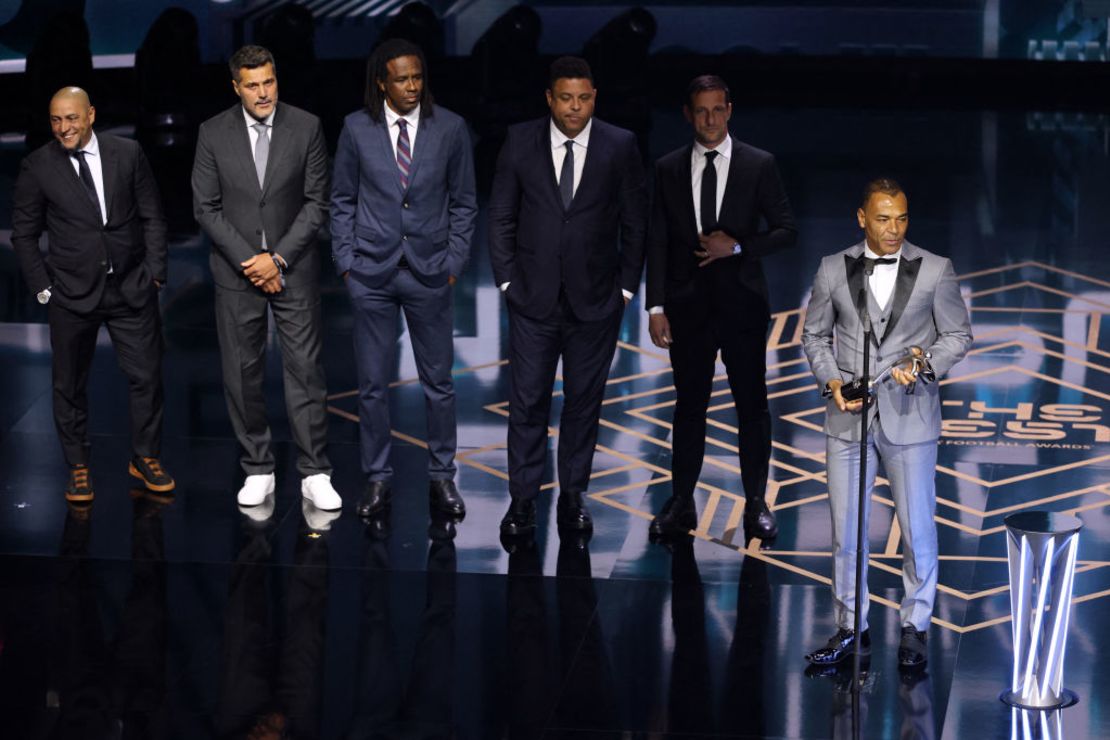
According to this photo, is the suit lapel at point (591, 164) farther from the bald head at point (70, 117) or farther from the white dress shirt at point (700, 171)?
the bald head at point (70, 117)

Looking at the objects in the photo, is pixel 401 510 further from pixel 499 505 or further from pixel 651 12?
pixel 651 12

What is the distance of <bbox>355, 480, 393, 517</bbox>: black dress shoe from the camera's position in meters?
6.88

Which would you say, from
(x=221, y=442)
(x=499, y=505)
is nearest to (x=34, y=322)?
(x=221, y=442)

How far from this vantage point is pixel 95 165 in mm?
6676

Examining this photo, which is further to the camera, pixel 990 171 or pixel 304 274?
pixel 990 171

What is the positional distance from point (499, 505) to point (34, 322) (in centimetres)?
393

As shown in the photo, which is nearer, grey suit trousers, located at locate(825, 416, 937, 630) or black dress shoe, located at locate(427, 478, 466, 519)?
grey suit trousers, located at locate(825, 416, 937, 630)

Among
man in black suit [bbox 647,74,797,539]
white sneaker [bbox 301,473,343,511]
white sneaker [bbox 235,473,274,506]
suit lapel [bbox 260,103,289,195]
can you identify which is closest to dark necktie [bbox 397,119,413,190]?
suit lapel [bbox 260,103,289,195]

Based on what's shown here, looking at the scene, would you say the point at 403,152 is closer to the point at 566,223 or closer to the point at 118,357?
the point at 566,223

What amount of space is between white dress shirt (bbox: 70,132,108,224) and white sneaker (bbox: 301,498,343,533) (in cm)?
139

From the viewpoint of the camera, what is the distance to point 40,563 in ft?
21.1

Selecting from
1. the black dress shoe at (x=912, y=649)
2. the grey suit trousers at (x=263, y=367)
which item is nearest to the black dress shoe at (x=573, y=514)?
the grey suit trousers at (x=263, y=367)

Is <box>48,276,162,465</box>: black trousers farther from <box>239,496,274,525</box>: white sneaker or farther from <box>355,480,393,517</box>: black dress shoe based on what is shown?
<box>355,480,393,517</box>: black dress shoe

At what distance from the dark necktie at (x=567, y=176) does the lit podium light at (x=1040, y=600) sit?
2026mm
